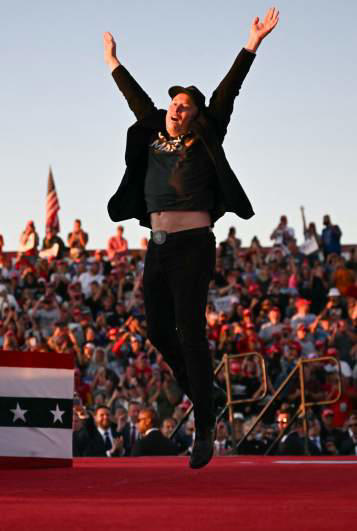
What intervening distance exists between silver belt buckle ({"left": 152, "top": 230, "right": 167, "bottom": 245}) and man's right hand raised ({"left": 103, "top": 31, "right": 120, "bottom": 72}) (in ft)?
3.18

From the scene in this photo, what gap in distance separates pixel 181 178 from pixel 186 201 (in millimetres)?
115

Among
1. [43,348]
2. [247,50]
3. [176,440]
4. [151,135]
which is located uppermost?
[247,50]

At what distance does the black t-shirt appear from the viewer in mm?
5727

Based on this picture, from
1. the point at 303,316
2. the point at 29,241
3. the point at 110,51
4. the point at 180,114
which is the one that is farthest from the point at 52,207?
the point at 180,114

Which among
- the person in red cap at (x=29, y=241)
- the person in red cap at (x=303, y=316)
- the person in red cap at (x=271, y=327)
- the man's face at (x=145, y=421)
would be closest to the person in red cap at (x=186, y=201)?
the man's face at (x=145, y=421)

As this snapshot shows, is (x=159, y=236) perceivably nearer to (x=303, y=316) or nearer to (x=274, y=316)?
(x=274, y=316)

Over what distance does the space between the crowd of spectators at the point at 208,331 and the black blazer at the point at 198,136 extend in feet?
17.0

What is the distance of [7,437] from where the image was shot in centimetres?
720

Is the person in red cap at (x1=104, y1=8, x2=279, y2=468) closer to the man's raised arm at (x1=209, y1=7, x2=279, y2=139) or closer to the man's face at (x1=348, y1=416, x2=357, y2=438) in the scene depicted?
the man's raised arm at (x1=209, y1=7, x2=279, y2=139)

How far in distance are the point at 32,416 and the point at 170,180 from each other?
2.26m

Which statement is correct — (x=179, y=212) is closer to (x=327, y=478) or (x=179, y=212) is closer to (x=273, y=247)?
(x=327, y=478)

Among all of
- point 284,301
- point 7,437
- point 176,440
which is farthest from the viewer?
point 284,301

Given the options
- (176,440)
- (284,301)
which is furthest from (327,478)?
(284,301)

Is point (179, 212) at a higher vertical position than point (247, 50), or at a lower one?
lower
